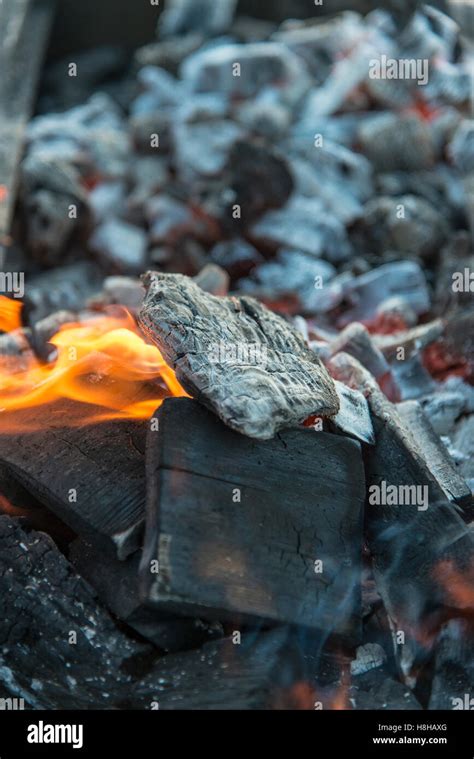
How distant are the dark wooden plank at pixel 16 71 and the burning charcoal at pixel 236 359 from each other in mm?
2900

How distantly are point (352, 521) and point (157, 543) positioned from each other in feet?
2.21

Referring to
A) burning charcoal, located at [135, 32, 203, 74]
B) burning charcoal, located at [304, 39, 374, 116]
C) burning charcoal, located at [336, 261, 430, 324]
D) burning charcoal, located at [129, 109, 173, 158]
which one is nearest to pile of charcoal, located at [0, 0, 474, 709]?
burning charcoal, located at [336, 261, 430, 324]

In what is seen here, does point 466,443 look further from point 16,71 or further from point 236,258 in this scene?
point 16,71

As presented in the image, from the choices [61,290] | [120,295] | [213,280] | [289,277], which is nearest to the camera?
[213,280]

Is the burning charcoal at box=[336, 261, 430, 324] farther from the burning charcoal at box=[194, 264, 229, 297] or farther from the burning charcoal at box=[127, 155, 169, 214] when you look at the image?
the burning charcoal at box=[127, 155, 169, 214]

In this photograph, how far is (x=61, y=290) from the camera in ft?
→ 18.7

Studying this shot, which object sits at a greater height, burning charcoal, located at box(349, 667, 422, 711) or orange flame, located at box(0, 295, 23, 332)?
orange flame, located at box(0, 295, 23, 332)

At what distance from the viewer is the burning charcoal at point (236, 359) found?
2.56 metres

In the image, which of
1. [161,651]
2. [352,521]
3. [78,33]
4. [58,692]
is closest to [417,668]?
[352,521]

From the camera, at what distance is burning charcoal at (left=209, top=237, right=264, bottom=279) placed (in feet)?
19.7

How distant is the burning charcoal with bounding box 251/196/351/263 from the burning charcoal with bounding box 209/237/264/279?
204mm

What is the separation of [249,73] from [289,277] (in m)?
2.64

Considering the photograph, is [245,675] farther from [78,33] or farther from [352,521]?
[78,33]

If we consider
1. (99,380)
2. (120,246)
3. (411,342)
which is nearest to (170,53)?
(120,246)
